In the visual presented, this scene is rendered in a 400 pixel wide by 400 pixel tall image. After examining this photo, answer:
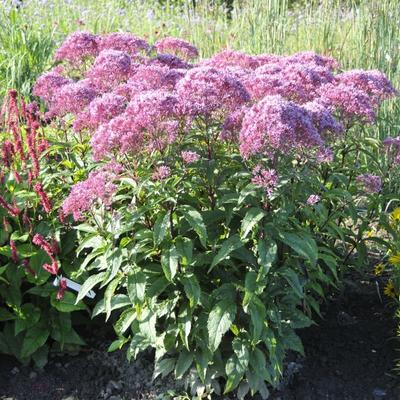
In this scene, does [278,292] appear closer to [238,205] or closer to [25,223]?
[238,205]

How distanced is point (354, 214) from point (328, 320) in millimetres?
789

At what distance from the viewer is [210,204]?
293cm

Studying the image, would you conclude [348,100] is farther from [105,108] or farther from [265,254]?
[105,108]

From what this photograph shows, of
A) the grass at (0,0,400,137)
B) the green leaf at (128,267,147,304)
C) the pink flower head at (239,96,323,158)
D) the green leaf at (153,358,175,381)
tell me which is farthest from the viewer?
the grass at (0,0,400,137)

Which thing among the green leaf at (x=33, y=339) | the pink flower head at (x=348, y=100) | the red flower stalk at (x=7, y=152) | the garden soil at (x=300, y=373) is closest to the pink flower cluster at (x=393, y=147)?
the pink flower head at (x=348, y=100)

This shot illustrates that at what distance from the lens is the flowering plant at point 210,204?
2566 mm

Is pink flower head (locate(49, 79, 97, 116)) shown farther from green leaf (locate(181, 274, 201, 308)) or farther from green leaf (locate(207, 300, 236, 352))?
green leaf (locate(207, 300, 236, 352))

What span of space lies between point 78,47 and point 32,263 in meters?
1.27

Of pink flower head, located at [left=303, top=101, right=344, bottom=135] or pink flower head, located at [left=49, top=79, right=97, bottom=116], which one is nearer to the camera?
pink flower head, located at [left=303, top=101, right=344, bottom=135]

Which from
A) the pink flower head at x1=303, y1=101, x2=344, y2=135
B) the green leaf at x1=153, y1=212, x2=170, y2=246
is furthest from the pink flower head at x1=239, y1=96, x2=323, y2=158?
the green leaf at x1=153, y1=212, x2=170, y2=246

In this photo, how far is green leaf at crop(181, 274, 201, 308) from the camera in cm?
263

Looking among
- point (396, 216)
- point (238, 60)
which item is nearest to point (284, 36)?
point (238, 60)

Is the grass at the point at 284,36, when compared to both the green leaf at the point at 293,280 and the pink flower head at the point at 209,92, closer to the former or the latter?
the pink flower head at the point at 209,92

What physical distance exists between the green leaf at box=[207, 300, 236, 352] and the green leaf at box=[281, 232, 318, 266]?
0.38 metres
